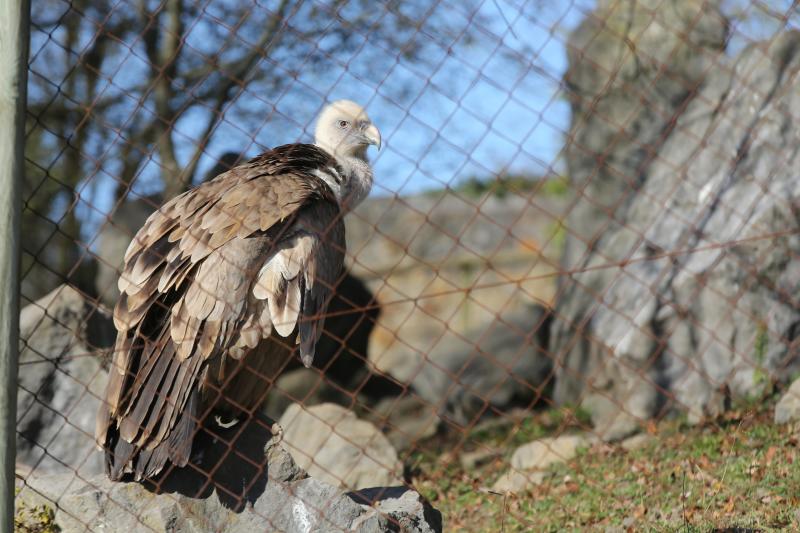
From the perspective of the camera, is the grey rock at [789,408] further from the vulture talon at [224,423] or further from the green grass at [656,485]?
the vulture talon at [224,423]

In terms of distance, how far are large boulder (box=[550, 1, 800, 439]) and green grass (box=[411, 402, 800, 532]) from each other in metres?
0.40

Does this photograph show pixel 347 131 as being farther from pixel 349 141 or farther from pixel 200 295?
pixel 200 295

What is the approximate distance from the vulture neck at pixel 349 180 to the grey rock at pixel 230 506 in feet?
3.89

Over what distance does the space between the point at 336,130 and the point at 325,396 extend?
3024 millimetres

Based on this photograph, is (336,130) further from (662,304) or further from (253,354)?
(662,304)

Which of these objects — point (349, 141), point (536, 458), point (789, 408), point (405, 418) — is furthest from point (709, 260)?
point (349, 141)

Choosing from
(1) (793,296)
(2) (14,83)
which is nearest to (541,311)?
(1) (793,296)

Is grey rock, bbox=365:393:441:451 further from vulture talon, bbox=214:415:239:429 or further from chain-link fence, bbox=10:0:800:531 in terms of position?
vulture talon, bbox=214:415:239:429

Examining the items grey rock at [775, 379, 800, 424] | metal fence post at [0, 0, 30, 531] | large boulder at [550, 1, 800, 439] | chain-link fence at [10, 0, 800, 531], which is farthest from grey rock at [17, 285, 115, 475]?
grey rock at [775, 379, 800, 424]

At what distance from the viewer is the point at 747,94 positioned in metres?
6.13

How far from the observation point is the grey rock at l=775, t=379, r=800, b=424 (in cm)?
490

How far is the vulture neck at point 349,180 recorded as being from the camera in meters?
4.22

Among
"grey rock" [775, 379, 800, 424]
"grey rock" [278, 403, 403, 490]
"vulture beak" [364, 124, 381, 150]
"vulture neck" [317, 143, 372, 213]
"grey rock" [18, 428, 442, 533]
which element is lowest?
"grey rock" [18, 428, 442, 533]

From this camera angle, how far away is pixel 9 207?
286cm
